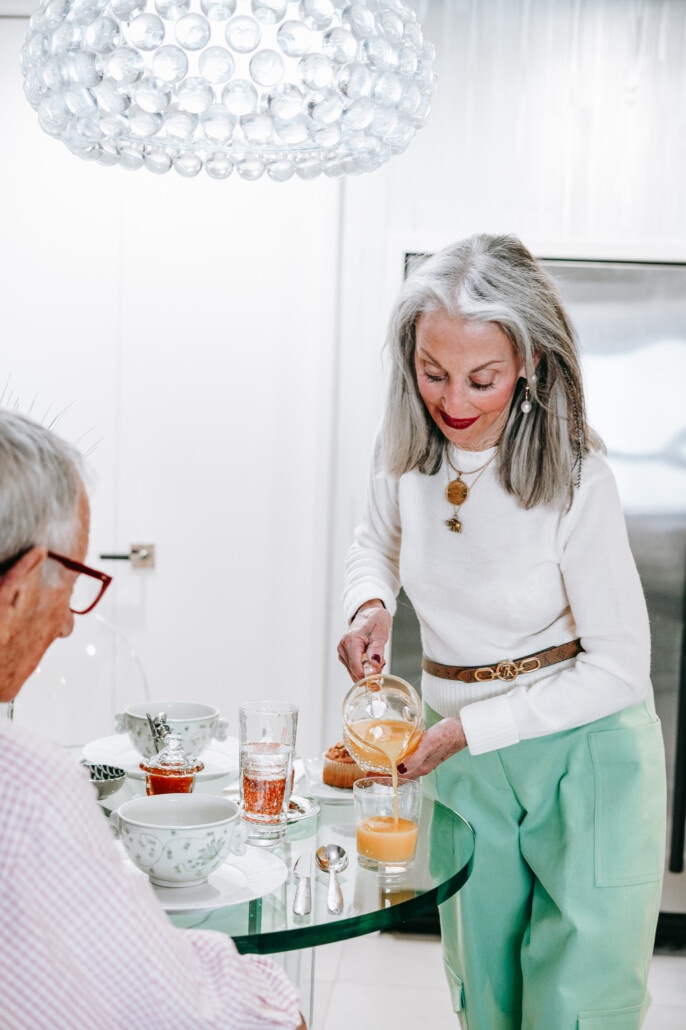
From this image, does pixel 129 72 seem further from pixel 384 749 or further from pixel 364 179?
pixel 364 179

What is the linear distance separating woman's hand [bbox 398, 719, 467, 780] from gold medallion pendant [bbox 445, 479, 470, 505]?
1.29 feet

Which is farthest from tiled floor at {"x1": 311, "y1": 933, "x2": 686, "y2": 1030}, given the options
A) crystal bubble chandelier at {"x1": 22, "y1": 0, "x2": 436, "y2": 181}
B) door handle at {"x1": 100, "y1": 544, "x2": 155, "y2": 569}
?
crystal bubble chandelier at {"x1": 22, "y1": 0, "x2": 436, "y2": 181}

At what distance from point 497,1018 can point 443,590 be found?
74 centimetres

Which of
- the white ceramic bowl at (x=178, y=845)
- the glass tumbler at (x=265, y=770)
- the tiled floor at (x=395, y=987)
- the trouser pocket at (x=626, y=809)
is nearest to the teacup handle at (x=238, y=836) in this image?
the white ceramic bowl at (x=178, y=845)

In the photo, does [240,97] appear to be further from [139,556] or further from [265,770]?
[139,556]

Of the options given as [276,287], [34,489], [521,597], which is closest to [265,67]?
[34,489]

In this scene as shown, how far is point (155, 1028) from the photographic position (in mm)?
869

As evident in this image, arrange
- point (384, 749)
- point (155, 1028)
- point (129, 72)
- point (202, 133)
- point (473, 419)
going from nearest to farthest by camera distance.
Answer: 1. point (155, 1028)
2. point (129, 72)
3. point (384, 749)
4. point (202, 133)
5. point (473, 419)

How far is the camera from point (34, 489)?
1.00 metres

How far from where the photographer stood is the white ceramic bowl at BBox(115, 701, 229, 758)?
170 centimetres

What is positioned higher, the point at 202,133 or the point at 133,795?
the point at 202,133

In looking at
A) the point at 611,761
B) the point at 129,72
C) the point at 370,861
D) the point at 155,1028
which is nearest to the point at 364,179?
the point at 129,72

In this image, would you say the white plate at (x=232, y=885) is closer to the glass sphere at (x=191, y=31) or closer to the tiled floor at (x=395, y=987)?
the glass sphere at (x=191, y=31)

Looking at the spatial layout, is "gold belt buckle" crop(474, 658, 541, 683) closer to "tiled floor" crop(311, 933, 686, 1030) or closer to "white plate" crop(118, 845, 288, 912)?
"white plate" crop(118, 845, 288, 912)
